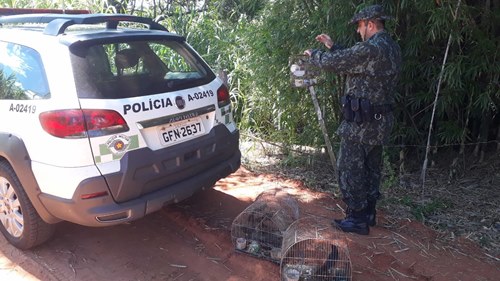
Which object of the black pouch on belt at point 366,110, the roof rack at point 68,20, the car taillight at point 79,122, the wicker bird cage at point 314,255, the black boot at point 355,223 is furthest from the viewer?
the black boot at point 355,223

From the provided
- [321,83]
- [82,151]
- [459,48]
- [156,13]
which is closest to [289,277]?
[82,151]

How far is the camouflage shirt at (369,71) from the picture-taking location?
3150 millimetres

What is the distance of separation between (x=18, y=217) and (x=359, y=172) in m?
2.60

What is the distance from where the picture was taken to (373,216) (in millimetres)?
3711

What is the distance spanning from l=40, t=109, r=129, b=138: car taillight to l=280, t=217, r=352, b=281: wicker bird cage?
4.51 ft

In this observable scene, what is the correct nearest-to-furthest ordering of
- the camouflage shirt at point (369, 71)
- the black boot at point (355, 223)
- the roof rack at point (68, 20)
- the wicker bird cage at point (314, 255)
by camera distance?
the wicker bird cage at point (314, 255)
the roof rack at point (68, 20)
the camouflage shirt at point (369, 71)
the black boot at point (355, 223)

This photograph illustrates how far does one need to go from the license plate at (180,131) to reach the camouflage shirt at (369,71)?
1009 mm

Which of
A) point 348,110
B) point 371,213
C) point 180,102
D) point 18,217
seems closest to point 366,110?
point 348,110

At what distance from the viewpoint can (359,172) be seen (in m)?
3.47

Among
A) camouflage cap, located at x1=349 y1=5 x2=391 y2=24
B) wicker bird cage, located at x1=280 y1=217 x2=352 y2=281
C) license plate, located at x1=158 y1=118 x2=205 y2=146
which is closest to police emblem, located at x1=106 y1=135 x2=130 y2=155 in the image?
license plate, located at x1=158 y1=118 x2=205 y2=146

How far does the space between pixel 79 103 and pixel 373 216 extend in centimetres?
248

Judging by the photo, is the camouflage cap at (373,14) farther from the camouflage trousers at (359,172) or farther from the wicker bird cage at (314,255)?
the wicker bird cage at (314,255)

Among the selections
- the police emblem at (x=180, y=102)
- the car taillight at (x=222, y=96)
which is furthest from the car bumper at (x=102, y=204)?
the car taillight at (x=222, y=96)

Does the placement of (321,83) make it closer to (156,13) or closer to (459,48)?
(459,48)
